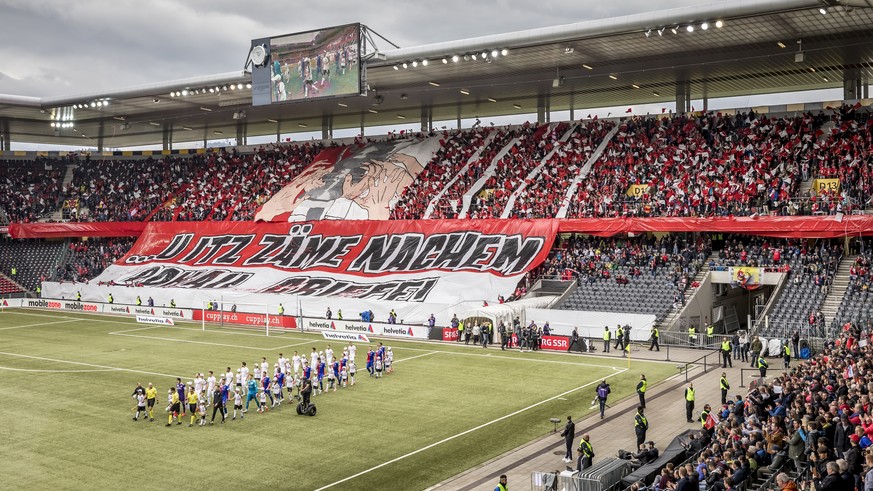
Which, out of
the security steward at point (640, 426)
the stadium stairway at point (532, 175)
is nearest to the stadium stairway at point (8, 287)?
the stadium stairway at point (532, 175)

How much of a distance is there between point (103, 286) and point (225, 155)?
64.6ft

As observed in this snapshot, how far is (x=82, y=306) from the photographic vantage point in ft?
195

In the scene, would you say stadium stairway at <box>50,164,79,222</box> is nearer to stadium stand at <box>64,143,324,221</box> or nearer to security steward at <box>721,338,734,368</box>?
stadium stand at <box>64,143,324,221</box>

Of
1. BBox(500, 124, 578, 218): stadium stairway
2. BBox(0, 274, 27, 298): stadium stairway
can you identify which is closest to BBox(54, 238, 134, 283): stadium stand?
BBox(0, 274, 27, 298): stadium stairway

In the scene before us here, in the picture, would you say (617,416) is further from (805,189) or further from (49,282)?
(49,282)

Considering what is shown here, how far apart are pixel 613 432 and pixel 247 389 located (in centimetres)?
1222

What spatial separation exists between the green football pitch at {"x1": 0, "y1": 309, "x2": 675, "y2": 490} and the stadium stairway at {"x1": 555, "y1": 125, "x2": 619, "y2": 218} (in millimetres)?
14404

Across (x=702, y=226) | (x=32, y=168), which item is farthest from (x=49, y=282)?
(x=702, y=226)

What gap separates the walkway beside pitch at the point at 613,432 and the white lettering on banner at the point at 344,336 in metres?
13.8

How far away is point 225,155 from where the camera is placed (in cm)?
7550

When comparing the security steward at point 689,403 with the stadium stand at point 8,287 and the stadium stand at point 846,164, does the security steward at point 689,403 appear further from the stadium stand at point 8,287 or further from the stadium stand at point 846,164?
the stadium stand at point 8,287

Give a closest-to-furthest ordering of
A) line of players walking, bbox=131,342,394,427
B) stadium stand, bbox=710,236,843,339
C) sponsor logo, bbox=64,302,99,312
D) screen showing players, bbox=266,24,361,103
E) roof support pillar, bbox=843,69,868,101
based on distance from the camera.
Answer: line of players walking, bbox=131,342,394,427, stadium stand, bbox=710,236,843,339, screen showing players, bbox=266,24,361,103, roof support pillar, bbox=843,69,868,101, sponsor logo, bbox=64,302,99,312

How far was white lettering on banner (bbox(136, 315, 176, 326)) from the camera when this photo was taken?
49.4 m

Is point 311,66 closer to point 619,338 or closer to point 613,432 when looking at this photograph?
point 619,338
